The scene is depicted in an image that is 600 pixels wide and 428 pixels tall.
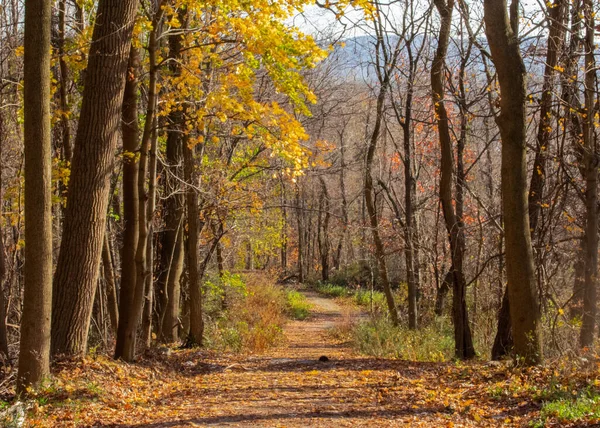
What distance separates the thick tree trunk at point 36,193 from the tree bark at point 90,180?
48.4 inches

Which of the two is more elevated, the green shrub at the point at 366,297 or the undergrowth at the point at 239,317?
the undergrowth at the point at 239,317

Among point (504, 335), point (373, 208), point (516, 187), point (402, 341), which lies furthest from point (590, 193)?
point (373, 208)

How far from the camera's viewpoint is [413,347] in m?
12.2

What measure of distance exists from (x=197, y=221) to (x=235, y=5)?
5.10 meters

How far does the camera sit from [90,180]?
25.2 ft

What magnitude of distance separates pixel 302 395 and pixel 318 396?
0.22 metres

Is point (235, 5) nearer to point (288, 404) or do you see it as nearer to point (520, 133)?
point (520, 133)

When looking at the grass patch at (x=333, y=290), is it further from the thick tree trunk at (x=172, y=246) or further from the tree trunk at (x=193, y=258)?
the tree trunk at (x=193, y=258)

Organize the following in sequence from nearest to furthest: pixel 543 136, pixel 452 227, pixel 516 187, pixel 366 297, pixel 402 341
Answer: pixel 516 187 < pixel 543 136 < pixel 452 227 < pixel 402 341 < pixel 366 297

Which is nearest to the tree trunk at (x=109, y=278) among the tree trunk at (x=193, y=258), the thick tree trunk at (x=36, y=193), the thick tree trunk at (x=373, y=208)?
the tree trunk at (x=193, y=258)

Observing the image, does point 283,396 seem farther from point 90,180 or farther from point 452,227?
point 452,227

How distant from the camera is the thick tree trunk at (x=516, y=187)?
733 cm

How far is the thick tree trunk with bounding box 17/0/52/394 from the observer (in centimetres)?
607

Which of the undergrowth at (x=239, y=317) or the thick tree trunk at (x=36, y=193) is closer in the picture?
the thick tree trunk at (x=36, y=193)
